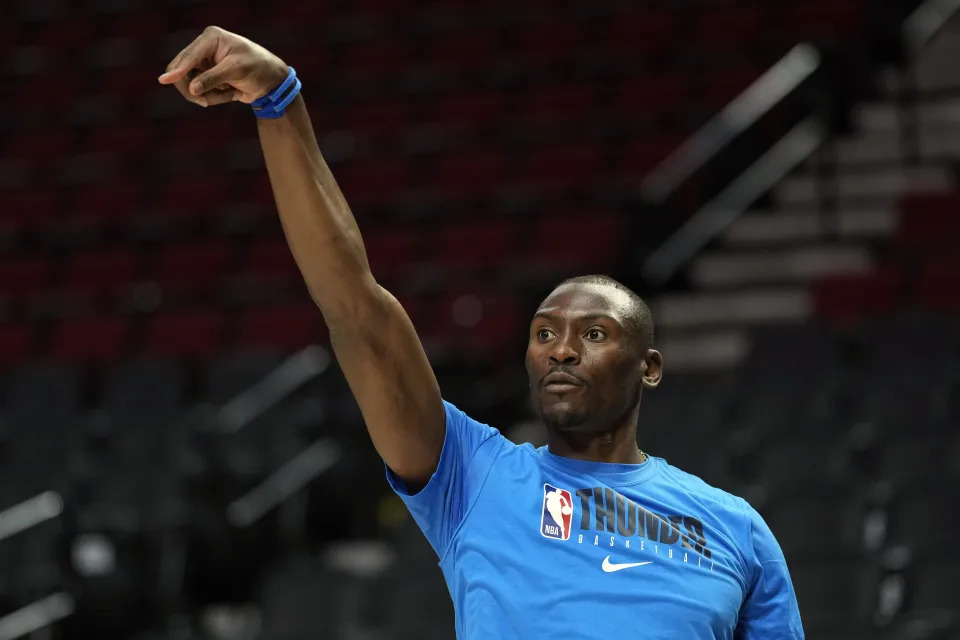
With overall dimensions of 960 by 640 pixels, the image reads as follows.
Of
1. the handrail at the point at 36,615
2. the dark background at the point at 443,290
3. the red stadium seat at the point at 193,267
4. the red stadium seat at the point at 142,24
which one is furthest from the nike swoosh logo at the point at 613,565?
the red stadium seat at the point at 142,24

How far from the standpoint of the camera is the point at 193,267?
8.98m

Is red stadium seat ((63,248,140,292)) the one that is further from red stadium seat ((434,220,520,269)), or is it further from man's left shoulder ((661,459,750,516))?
man's left shoulder ((661,459,750,516))

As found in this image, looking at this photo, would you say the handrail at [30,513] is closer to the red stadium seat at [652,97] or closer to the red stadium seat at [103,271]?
the red stadium seat at [103,271]

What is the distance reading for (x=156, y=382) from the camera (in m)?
7.47

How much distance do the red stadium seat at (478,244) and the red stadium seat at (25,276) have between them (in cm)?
273

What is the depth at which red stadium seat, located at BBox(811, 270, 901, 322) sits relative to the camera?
284 inches

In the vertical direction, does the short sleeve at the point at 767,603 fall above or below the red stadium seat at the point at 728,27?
above

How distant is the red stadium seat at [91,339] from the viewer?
8500mm

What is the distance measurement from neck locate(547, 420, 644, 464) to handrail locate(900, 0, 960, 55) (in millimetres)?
7134

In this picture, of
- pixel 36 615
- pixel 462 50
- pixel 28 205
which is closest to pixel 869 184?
pixel 462 50

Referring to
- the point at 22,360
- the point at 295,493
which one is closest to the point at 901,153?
the point at 295,493

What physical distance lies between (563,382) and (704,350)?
5447 millimetres

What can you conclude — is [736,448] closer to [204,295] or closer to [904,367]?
[904,367]

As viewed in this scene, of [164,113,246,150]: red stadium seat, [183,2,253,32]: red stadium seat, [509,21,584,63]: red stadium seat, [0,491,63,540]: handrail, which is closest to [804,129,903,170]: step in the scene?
[509,21,584,63]: red stadium seat
